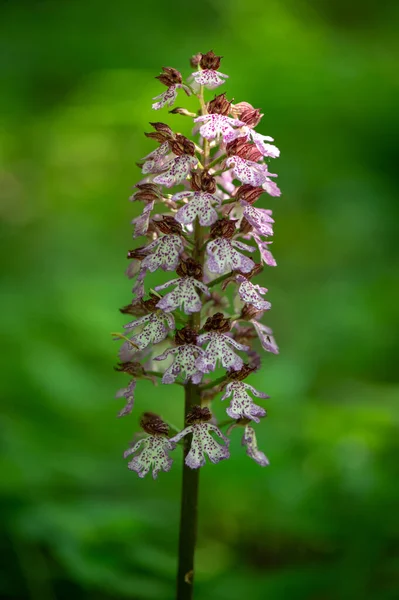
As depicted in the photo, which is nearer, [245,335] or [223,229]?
[223,229]

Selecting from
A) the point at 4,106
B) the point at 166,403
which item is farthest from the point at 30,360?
the point at 4,106

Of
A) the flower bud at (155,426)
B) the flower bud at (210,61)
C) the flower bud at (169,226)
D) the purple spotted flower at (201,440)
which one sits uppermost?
the flower bud at (210,61)

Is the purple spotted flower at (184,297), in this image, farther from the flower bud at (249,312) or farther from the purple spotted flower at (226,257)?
the flower bud at (249,312)

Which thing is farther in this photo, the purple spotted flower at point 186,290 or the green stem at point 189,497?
the green stem at point 189,497

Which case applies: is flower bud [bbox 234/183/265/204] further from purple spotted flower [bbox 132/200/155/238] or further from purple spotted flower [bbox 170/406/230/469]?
purple spotted flower [bbox 170/406/230/469]

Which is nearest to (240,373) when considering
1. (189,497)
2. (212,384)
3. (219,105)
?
(212,384)

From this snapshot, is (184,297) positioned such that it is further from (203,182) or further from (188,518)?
(188,518)

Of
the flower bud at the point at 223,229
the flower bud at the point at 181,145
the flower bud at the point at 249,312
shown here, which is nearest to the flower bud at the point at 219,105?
the flower bud at the point at 181,145

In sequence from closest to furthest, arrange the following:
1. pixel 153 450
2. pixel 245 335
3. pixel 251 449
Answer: pixel 153 450 < pixel 251 449 < pixel 245 335

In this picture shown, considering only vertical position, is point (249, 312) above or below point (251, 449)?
above
